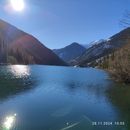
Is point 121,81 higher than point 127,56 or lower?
lower

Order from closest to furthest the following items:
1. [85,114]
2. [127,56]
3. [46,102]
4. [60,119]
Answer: [60,119]
[85,114]
[46,102]
[127,56]

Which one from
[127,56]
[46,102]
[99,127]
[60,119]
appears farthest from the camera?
[127,56]

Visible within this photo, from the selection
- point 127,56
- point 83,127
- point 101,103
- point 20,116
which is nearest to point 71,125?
point 83,127

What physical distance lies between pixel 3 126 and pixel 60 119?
6.69m

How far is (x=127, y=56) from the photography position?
79250 millimetres

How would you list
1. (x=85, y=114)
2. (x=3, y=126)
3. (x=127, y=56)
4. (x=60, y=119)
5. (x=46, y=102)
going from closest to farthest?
1. (x=3, y=126)
2. (x=60, y=119)
3. (x=85, y=114)
4. (x=46, y=102)
5. (x=127, y=56)

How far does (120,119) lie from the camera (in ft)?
105

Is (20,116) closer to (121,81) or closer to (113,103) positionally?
(113,103)

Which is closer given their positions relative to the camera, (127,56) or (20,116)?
(20,116)

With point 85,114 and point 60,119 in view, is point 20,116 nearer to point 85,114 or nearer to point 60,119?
point 60,119

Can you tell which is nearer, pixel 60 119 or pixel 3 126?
pixel 3 126

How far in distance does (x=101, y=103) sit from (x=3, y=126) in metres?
20.7

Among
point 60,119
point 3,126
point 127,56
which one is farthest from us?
point 127,56

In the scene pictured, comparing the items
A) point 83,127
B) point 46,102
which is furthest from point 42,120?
point 46,102
